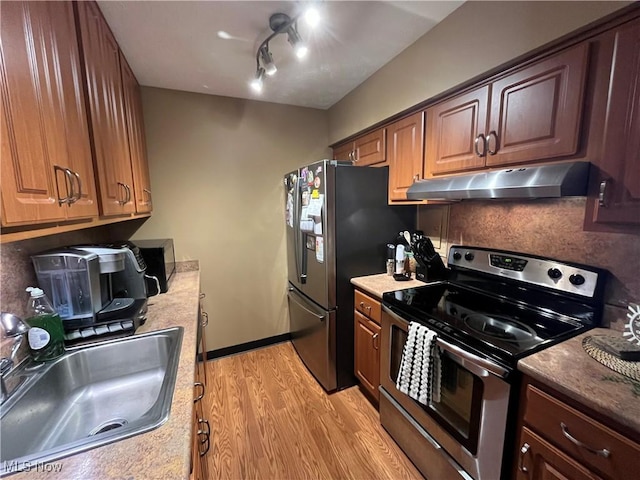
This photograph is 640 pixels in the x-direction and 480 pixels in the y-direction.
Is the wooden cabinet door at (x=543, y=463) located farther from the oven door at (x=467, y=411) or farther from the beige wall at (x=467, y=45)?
the beige wall at (x=467, y=45)

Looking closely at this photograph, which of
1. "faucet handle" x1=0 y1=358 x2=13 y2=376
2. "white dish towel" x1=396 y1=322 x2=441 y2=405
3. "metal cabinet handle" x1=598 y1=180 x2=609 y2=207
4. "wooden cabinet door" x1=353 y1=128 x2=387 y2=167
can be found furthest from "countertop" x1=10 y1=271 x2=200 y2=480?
"wooden cabinet door" x1=353 y1=128 x2=387 y2=167

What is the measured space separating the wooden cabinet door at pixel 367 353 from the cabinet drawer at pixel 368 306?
1.7 inches

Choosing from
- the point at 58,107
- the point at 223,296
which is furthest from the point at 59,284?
the point at 223,296

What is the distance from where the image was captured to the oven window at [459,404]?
1139 millimetres

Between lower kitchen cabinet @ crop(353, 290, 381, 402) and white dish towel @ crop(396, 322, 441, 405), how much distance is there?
0.42m

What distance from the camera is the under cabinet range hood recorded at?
1011 millimetres

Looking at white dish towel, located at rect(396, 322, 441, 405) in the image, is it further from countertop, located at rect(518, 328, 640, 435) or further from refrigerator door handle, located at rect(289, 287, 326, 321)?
refrigerator door handle, located at rect(289, 287, 326, 321)

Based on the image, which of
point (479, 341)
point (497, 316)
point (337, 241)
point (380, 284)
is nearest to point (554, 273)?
point (497, 316)

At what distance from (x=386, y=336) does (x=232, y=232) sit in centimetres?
171

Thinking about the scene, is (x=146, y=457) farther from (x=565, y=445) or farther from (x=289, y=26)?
(x=289, y=26)

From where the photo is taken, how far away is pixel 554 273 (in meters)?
1.34

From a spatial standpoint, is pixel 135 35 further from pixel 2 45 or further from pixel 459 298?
pixel 459 298

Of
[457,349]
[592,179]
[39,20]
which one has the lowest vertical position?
[457,349]

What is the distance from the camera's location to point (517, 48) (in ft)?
3.83
